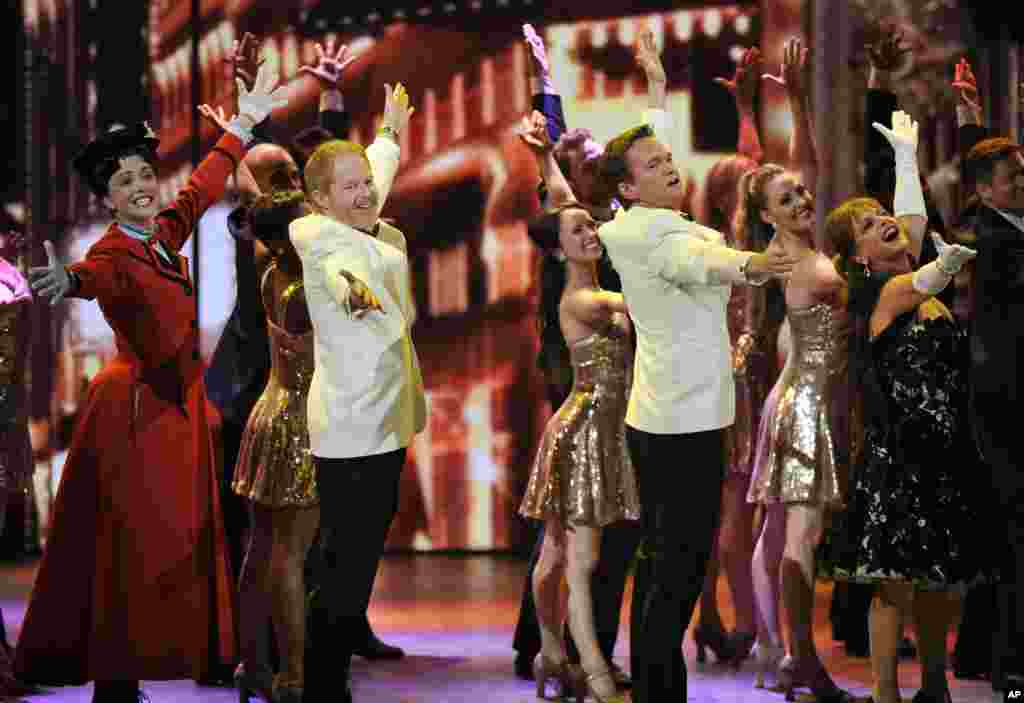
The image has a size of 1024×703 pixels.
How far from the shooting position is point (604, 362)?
17.5 ft

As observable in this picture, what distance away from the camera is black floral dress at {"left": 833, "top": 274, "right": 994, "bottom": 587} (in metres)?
4.62

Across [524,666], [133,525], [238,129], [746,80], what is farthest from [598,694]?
[746,80]

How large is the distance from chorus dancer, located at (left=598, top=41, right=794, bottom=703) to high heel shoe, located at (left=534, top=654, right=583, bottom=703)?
89cm

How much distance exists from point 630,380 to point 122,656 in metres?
1.81

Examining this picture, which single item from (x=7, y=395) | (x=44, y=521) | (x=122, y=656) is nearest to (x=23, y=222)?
(x=44, y=521)

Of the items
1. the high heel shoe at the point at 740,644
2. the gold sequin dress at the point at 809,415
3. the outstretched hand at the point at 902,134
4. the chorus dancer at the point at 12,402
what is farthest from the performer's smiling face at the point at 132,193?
the high heel shoe at the point at 740,644

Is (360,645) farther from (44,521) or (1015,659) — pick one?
(44,521)

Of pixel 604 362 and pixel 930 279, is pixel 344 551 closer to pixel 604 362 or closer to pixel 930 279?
pixel 604 362

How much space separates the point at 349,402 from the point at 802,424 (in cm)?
162

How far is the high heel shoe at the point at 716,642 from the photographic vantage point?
591cm

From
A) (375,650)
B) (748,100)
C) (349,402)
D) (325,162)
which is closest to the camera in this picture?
(349,402)

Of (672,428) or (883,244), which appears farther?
(883,244)

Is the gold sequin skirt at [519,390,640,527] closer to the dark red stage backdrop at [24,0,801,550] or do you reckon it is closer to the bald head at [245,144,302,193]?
the bald head at [245,144,302,193]

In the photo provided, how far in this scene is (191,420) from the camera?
185 inches
